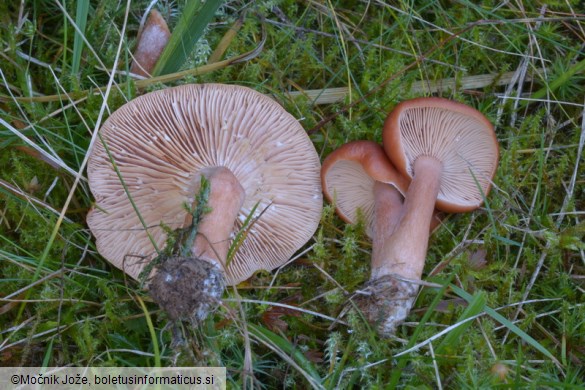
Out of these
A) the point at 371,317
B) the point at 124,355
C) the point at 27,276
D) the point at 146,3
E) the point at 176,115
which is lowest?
the point at 124,355

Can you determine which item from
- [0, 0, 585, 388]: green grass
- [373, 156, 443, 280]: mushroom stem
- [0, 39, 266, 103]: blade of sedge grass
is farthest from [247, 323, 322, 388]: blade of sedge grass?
[0, 39, 266, 103]: blade of sedge grass

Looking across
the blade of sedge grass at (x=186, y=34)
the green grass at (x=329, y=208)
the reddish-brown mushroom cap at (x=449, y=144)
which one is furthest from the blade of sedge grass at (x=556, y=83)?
the blade of sedge grass at (x=186, y=34)

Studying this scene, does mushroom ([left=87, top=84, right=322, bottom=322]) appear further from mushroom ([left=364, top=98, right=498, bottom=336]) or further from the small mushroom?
the small mushroom

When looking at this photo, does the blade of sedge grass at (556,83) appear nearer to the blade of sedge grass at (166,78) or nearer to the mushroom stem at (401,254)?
the mushroom stem at (401,254)

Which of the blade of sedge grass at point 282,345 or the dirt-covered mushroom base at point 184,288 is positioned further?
the blade of sedge grass at point 282,345

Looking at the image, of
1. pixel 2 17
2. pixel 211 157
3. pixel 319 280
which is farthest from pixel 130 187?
pixel 2 17

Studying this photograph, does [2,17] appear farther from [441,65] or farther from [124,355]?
[441,65]

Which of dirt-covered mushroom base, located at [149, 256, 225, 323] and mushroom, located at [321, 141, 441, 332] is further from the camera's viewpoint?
mushroom, located at [321, 141, 441, 332]
